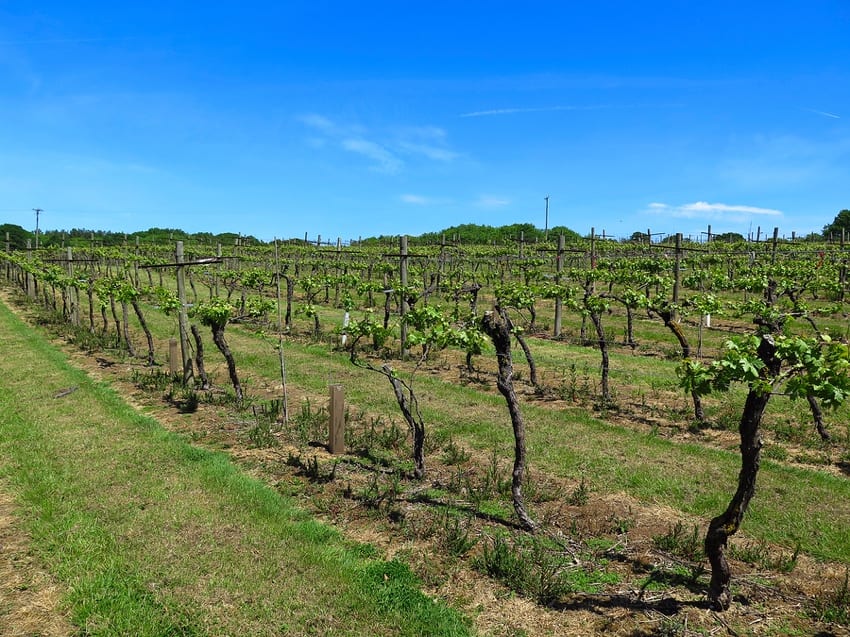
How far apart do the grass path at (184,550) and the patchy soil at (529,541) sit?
0.33 meters

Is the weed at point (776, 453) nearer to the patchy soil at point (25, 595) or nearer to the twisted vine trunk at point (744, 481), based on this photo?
the twisted vine trunk at point (744, 481)

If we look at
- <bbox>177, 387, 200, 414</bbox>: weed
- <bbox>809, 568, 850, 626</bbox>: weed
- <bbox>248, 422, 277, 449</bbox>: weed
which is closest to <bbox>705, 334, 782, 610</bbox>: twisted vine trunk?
<bbox>809, 568, 850, 626</bbox>: weed

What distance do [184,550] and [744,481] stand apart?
5210 millimetres

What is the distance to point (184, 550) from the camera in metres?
5.47

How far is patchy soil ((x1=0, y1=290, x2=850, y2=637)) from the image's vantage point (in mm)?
4484

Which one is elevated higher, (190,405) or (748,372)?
(748,372)

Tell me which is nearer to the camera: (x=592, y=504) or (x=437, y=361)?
(x=592, y=504)

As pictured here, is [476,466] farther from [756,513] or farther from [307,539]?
[756,513]

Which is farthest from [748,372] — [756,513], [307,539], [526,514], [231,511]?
[231,511]

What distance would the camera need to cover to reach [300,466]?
7.61 metres

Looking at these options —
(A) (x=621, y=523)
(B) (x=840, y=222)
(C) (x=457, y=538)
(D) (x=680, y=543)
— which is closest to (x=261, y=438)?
(C) (x=457, y=538)

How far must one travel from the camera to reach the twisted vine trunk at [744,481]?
165 inches

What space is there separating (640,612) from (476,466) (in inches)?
137

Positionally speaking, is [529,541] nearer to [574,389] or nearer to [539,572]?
[539,572]
